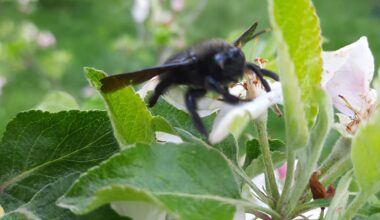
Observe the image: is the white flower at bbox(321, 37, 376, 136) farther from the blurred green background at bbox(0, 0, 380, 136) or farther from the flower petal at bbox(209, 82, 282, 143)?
the blurred green background at bbox(0, 0, 380, 136)

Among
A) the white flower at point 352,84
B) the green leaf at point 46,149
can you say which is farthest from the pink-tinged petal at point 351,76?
the green leaf at point 46,149

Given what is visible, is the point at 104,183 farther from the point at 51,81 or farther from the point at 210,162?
the point at 51,81

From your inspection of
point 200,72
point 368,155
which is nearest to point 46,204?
point 200,72

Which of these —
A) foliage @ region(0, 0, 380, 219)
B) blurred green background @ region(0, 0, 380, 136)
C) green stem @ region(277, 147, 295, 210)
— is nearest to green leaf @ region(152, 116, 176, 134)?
foliage @ region(0, 0, 380, 219)

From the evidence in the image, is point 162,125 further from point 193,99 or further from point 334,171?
point 334,171

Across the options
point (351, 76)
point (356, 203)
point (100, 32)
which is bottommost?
point (356, 203)

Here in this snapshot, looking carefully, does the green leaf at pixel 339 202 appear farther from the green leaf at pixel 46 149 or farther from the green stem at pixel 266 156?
the green leaf at pixel 46 149
